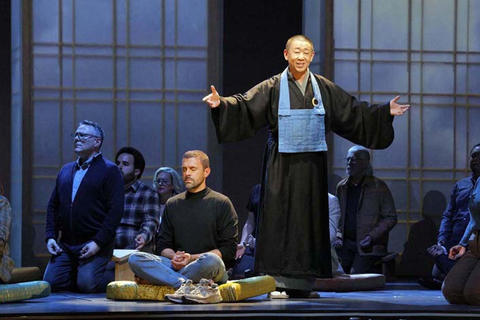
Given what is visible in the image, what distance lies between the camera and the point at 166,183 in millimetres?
6734

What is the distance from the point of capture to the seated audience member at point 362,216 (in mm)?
6820

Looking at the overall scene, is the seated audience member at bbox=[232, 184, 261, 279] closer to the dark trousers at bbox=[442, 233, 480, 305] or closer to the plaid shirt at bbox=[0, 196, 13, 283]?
the dark trousers at bbox=[442, 233, 480, 305]

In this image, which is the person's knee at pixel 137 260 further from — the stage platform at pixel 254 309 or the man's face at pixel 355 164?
the man's face at pixel 355 164

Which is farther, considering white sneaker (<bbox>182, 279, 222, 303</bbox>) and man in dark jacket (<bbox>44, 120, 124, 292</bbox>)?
man in dark jacket (<bbox>44, 120, 124, 292</bbox>)

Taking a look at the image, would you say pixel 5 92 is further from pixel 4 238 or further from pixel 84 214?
pixel 4 238

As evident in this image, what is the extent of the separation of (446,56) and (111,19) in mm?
2546

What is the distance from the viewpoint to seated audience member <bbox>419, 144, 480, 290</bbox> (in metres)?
6.67

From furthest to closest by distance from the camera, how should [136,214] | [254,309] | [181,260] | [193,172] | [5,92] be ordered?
[5,92] → [136,214] → [193,172] → [181,260] → [254,309]

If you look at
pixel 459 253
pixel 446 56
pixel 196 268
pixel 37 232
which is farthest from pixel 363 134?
pixel 37 232

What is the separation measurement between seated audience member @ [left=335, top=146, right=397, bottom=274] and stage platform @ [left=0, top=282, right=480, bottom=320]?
1443 mm

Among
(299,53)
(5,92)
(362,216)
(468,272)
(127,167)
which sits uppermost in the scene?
(299,53)

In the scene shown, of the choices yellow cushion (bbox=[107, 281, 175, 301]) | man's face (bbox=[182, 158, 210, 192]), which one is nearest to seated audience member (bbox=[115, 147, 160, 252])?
yellow cushion (bbox=[107, 281, 175, 301])

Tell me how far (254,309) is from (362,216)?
8.44ft

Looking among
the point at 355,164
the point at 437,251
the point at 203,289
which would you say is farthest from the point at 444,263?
the point at 203,289
